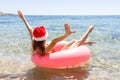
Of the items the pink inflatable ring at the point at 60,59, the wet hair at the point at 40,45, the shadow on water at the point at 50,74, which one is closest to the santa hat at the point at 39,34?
the wet hair at the point at 40,45

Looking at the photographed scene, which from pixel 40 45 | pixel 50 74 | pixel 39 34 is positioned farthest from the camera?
pixel 50 74

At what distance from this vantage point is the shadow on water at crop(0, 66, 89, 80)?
5.01 m

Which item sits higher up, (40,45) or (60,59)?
(40,45)

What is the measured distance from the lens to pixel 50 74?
5.25 m

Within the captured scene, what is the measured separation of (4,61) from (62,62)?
76.3 inches

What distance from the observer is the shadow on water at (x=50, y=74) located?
16.4ft

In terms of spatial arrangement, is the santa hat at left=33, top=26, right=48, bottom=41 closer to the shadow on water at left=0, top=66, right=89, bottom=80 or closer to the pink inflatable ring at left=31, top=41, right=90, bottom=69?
the pink inflatable ring at left=31, top=41, right=90, bottom=69

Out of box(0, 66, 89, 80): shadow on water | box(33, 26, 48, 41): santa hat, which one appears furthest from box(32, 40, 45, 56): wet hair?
box(0, 66, 89, 80): shadow on water

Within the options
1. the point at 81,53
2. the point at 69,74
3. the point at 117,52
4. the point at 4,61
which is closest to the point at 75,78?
the point at 69,74

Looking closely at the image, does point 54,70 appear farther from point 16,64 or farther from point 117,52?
point 117,52

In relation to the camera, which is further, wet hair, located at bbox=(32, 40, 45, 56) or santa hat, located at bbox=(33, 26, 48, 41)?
wet hair, located at bbox=(32, 40, 45, 56)

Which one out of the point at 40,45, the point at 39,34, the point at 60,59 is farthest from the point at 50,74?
the point at 39,34

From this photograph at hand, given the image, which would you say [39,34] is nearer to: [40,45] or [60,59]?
[40,45]

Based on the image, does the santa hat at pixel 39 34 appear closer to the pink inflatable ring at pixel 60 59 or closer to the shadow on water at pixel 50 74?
the pink inflatable ring at pixel 60 59
